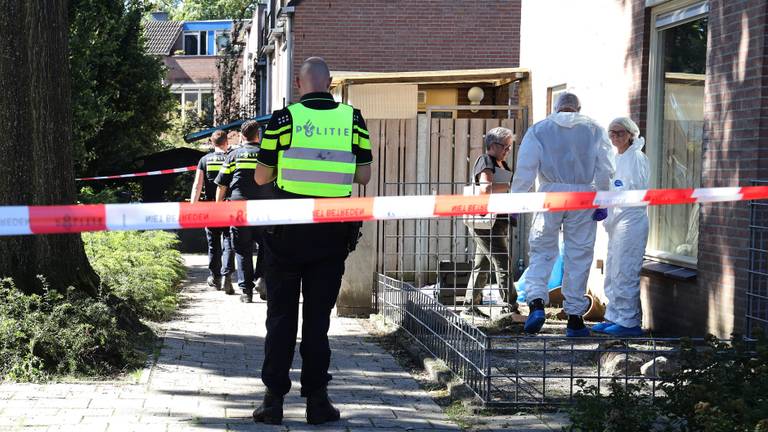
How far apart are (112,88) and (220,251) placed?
13.1 metres

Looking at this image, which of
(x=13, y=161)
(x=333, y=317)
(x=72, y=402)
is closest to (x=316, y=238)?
(x=72, y=402)

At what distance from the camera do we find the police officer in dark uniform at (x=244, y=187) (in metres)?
11.1

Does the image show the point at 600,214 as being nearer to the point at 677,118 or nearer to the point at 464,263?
the point at 677,118

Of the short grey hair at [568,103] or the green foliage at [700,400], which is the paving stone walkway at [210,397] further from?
the short grey hair at [568,103]

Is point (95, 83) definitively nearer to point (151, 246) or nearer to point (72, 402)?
point (151, 246)

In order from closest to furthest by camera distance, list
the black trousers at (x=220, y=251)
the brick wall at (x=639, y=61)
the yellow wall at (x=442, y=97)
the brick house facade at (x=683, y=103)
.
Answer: the brick house facade at (x=683, y=103) < the brick wall at (x=639, y=61) < the black trousers at (x=220, y=251) < the yellow wall at (x=442, y=97)

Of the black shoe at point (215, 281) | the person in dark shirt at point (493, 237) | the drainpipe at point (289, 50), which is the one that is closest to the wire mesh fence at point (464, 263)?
the person in dark shirt at point (493, 237)

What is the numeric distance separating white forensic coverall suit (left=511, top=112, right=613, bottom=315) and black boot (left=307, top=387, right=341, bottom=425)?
2.99 meters

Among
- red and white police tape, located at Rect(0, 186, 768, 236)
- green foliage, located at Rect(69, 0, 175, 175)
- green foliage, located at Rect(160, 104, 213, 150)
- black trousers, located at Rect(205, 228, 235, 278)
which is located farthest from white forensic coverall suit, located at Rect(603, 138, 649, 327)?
green foliage, located at Rect(160, 104, 213, 150)

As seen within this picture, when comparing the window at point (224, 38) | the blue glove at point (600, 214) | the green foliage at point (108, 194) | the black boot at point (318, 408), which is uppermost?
the window at point (224, 38)

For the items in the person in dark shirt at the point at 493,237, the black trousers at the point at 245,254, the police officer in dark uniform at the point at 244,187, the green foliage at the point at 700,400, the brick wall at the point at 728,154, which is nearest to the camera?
the green foliage at the point at 700,400

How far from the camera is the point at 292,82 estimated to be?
23.9m

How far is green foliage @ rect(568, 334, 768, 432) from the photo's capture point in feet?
14.0

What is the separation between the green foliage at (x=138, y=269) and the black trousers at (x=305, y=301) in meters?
3.00
